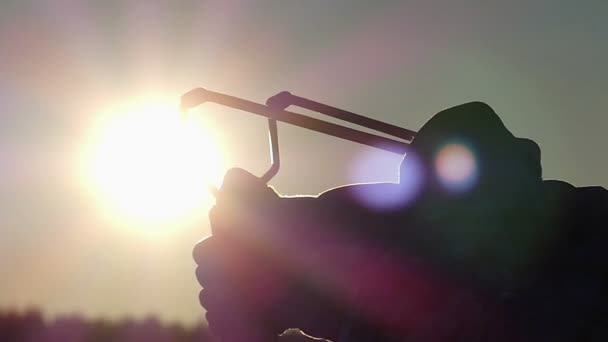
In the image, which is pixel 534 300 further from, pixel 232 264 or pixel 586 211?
pixel 232 264

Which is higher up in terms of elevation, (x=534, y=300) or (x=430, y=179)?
(x=430, y=179)

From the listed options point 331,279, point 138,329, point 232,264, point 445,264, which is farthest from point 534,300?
point 138,329

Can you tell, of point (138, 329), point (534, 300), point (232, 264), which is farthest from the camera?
point (138, 329)

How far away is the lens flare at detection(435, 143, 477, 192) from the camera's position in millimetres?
725

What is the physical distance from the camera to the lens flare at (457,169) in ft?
2.38

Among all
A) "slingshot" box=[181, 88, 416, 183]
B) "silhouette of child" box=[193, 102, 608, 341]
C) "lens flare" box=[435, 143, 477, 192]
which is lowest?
"silhouette of child" box=[193, 102, 608, 341]

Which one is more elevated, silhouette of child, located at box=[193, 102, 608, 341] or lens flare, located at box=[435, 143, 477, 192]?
lens flare, located at box=[435, 143, 477, 192]

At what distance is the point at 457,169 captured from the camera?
0.73 metres

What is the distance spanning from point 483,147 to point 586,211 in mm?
139

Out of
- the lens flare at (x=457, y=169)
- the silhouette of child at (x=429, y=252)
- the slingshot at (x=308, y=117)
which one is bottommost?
the silhouette of child at (x=429, y=252)

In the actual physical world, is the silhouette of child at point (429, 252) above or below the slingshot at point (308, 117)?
below

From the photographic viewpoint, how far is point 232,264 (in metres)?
0.83

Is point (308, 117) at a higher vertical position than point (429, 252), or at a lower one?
higher

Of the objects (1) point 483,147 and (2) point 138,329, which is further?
(2) point 138,329
